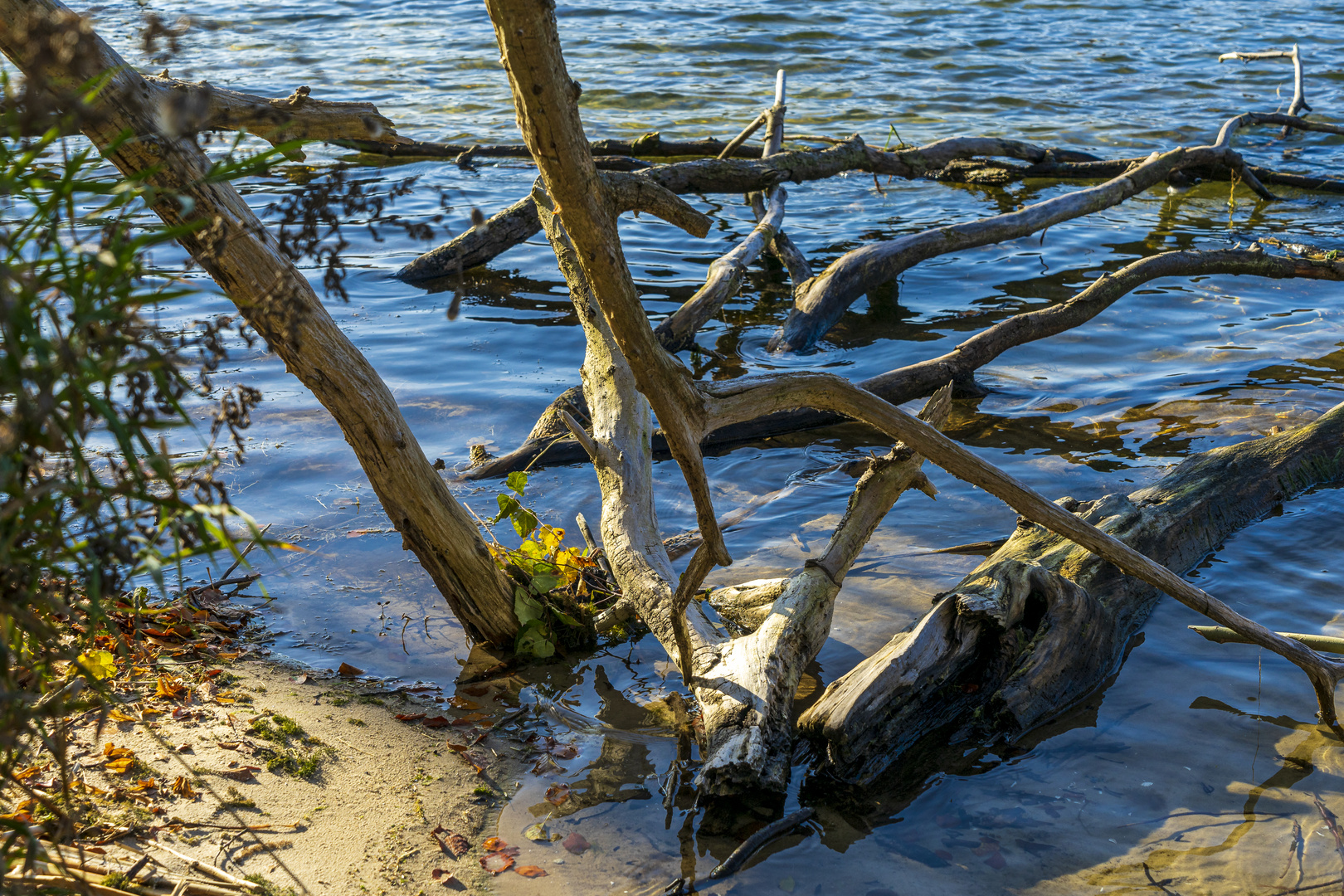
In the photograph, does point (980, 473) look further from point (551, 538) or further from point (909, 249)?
point (909, 249)

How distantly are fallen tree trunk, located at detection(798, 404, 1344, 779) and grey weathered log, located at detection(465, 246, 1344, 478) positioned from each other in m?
1.66

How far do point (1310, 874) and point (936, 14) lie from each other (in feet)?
59.9

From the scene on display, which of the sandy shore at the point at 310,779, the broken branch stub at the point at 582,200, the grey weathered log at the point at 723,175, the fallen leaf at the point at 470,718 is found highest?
the broken branch stub at the point at 582,200

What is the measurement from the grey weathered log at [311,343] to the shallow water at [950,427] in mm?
402

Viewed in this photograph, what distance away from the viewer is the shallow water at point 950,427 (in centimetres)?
324

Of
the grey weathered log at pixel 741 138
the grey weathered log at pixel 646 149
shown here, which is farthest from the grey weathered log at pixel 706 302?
the grey weathered log at pixel 646 149

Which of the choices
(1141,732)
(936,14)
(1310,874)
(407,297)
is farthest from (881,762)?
(936,14)

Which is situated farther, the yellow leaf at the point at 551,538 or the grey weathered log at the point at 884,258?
the grey weathered log at the point at 884,258

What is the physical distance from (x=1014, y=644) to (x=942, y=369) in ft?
9.91

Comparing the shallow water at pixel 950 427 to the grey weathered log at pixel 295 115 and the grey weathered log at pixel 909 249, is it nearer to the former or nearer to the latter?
the grey weathered log at pixel 909 249

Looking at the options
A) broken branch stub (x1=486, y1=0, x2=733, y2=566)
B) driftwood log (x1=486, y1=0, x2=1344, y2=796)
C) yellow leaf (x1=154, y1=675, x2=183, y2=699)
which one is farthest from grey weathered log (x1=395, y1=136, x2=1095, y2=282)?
broken branch stub (x1=486, y1=0, x2=733, y2=566)

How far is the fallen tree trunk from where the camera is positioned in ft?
11.2

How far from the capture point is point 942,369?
6426 mm

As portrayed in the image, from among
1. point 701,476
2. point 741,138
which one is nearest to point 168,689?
point 701,476
